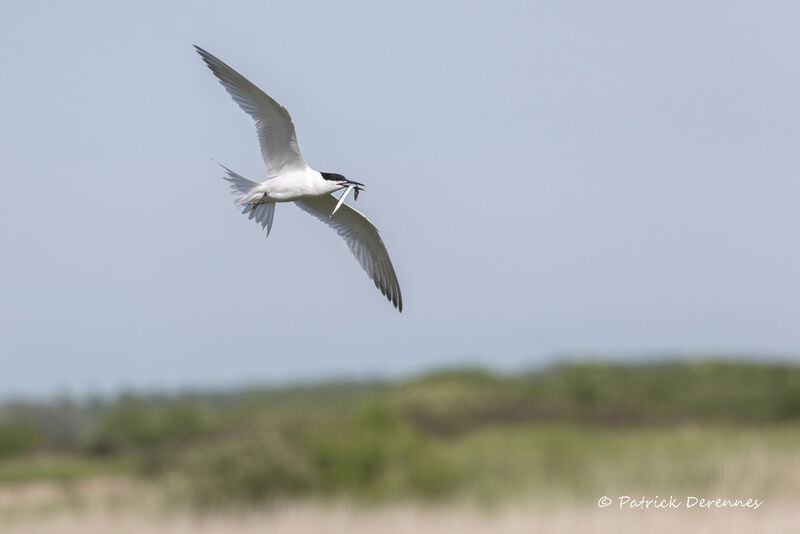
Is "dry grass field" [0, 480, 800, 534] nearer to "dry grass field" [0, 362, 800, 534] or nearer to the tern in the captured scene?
"dry grass field" [0, 362, 800, 534]

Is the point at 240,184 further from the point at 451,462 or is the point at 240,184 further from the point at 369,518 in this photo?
the point at 451,462

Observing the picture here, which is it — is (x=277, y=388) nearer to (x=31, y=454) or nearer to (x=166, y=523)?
(x=31, y=454)

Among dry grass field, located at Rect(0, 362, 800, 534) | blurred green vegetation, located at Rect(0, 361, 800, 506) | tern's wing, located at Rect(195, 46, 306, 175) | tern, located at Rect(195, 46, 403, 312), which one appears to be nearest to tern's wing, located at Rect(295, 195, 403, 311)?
tern, located at Rect(195, 46, 403, 312)

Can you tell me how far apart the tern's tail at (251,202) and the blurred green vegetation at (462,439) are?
1722cm

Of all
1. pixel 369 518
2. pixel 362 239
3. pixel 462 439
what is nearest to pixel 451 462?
pixel 462 439

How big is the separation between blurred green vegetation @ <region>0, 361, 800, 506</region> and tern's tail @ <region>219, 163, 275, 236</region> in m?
17.2

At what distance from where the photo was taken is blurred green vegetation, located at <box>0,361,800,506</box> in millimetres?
24969

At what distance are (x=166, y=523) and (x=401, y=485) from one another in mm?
5596

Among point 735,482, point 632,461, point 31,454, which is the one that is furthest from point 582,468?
point 31,454

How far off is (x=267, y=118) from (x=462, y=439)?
24.0m

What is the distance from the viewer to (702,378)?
35750 mm

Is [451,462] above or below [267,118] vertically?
below

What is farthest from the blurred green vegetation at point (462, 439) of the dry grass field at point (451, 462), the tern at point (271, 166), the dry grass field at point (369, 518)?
the tern at point (271, 166)

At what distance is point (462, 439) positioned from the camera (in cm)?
3047
